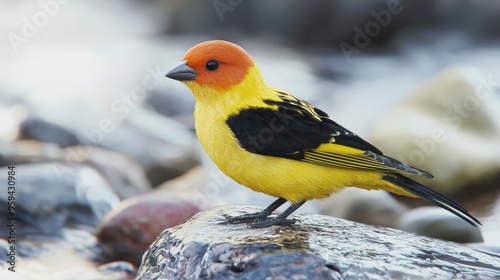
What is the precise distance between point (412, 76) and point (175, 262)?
357 inches

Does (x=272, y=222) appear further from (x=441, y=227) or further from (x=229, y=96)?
(x=441, y=227)

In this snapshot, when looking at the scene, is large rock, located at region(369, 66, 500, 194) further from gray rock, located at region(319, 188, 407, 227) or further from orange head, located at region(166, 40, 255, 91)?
orange head, located at region(166, 40, 255, 91)

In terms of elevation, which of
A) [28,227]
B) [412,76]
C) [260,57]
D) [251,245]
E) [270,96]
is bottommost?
[251,245]

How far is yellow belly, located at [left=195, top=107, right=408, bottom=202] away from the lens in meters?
4.22

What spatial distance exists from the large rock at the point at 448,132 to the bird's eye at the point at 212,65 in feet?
14.2

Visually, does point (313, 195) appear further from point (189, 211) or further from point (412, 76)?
A: point (412, 76)

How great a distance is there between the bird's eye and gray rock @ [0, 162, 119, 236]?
303 centimetres

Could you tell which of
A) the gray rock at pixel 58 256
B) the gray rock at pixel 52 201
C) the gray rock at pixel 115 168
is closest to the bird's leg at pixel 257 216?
the gray rock at pixel 58 256

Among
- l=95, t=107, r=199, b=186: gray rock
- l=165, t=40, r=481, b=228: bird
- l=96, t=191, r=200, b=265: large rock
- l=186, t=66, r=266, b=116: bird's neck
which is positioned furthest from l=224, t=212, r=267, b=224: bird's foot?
l=95, t=107, r=199, b=186: gray rock

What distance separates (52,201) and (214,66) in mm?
3105

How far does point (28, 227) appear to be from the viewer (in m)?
6.69

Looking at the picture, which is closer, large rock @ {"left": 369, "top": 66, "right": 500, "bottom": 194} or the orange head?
the orange head

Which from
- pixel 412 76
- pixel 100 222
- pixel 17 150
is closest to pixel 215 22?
pixel 412 76

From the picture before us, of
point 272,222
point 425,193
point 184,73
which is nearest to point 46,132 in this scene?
point 184,73
